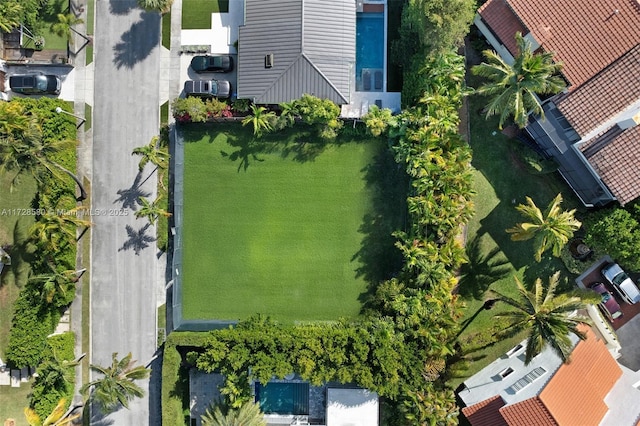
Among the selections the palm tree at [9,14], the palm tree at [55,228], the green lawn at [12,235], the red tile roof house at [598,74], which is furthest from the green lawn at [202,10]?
the red tile roof house at [598,74]

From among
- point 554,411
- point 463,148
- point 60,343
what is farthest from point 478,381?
point 60,343

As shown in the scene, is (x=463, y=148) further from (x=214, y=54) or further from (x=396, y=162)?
(x=214, y=54)

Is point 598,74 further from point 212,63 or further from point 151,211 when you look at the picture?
point 151,211

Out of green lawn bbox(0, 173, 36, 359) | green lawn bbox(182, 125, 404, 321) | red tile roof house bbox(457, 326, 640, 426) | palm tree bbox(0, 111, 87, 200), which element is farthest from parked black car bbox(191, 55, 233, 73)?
red tile roof house bbox(457, 326, 640, 426)

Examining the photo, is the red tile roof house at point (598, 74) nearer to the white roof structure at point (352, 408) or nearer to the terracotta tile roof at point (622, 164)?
the terracotta tile roof at point (622, 164)

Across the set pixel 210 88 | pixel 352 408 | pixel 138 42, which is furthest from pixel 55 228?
pixel 352 408

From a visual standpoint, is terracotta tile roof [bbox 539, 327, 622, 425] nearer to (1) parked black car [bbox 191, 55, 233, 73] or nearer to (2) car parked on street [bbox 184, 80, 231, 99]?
(2) car parked on street [bbox 184, 80, 231, 99]

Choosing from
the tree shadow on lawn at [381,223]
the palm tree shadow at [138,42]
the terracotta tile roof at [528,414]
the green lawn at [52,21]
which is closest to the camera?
the terracotta tile roof at [528,414]
